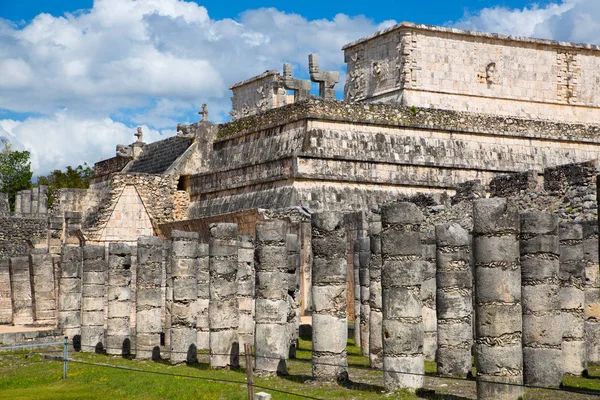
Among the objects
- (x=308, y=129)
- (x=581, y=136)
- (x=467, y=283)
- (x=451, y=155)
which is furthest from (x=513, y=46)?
(x=467, y=283)

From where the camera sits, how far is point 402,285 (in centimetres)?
1180

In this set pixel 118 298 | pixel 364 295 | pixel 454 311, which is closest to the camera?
pixel 454 311

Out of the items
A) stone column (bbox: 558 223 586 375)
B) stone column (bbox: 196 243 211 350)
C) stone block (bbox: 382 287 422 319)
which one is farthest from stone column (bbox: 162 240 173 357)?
stone column (bbox: 558 223 586 375)

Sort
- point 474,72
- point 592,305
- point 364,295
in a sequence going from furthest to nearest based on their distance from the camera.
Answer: point 474,72 < point 364,295 < point 592,305

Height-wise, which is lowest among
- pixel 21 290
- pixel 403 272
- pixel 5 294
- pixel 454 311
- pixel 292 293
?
pixel 5 294

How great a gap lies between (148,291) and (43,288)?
817 cm

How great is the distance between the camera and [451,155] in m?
27.2

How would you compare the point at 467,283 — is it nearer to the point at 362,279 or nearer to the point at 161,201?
the point at 362,279

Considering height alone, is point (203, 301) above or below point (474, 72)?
below

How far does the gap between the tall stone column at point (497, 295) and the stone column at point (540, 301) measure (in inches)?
29.9

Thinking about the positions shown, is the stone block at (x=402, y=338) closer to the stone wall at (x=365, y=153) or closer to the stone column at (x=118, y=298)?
the stone column at (x=118, y=298)

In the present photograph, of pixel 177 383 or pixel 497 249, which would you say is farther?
pixel 177 383

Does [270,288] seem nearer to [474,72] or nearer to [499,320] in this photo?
[499,320]

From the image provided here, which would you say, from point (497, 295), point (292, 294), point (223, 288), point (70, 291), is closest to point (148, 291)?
point (223, 288)
